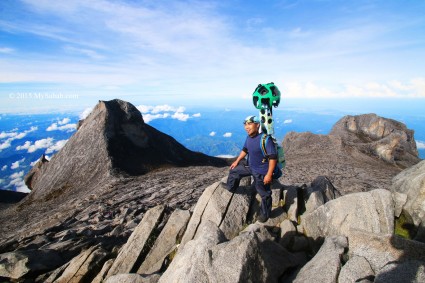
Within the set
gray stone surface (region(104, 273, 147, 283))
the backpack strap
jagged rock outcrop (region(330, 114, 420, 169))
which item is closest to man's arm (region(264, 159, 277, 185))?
the backpack strap

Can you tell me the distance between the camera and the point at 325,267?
26.5 ft

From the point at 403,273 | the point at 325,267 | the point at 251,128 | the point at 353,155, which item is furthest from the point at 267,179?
the point at 353,155

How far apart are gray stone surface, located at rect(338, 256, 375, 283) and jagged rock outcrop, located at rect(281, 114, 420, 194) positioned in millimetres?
17859

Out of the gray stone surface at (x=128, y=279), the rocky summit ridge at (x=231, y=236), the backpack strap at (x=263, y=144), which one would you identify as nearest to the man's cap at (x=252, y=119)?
the backpack strap at (x=263, y=144)

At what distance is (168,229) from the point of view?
42.8 feet

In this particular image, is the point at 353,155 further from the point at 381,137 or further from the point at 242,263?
the point at 242,263

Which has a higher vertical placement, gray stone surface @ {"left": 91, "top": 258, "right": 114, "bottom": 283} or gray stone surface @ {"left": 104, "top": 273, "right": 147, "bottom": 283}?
gray stone surface @ {"left": 104, "top": 273, "right": 147, "bottom": 283}

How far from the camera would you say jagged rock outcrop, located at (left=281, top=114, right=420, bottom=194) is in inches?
1202

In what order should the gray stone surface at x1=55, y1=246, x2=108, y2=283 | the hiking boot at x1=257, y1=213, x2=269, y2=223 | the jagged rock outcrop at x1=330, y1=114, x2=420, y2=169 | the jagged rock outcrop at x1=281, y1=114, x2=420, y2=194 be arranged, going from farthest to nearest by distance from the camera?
the jagged rock outcrop at x1=330, y1=114, x2=420, y2=169 < the jagged rock outcrop at x1=281, y1=114, x2=420, y2=194 < the hiking boot at x1=257, y1=213, x2=269, y2=223 < the gray stone surface at x1=55, y1=246, x2=108, y2=283

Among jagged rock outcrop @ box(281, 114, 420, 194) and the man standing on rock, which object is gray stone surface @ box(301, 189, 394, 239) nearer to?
the man standing on rock

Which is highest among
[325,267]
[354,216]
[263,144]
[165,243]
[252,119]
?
[252,119]

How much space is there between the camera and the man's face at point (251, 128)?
12719 mm

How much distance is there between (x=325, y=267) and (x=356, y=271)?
0.87 metres

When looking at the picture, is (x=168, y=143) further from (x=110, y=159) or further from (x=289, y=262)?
(x=289, y=262)
